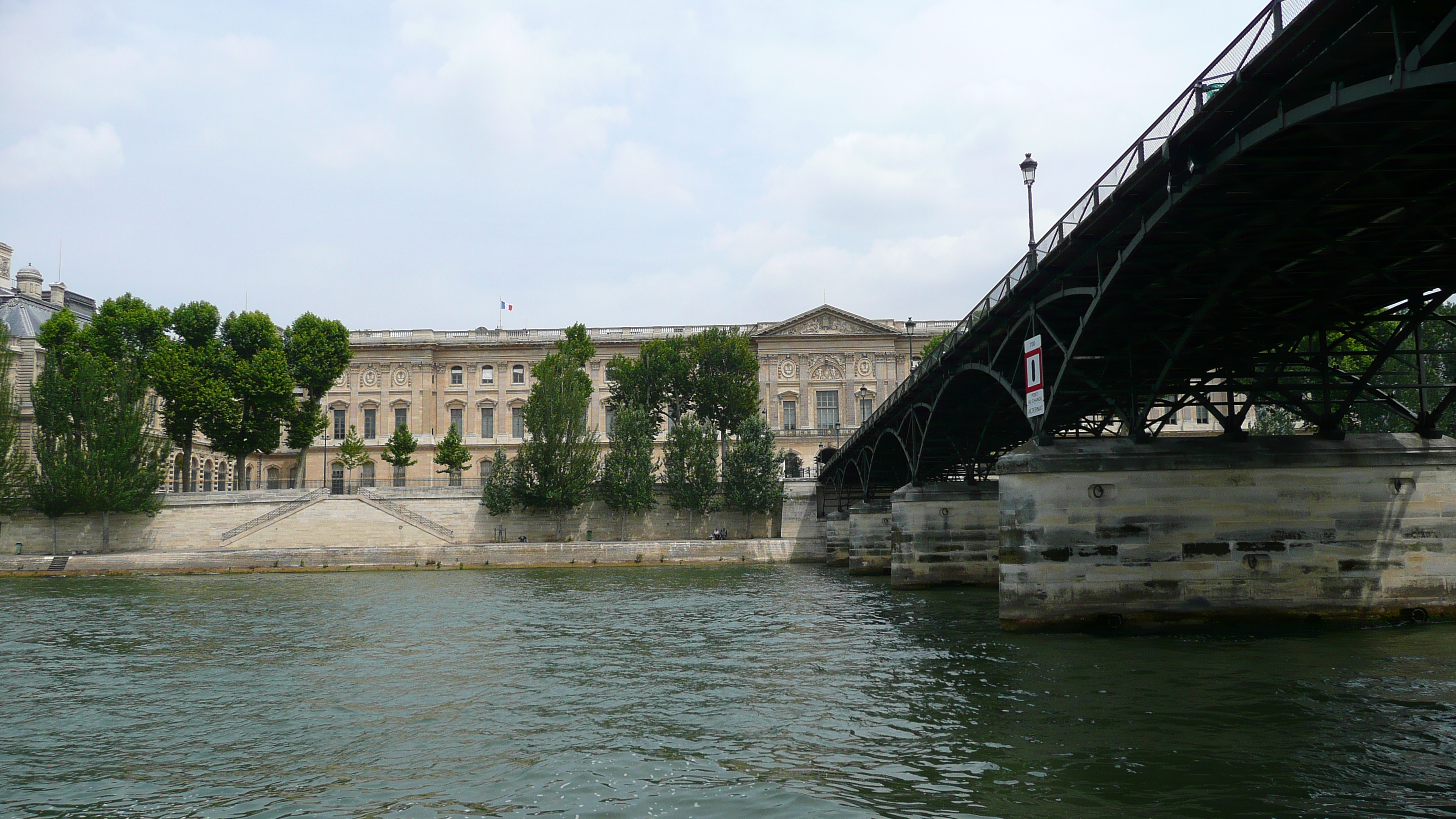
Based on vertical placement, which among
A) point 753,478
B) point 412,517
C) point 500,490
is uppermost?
point 753,478

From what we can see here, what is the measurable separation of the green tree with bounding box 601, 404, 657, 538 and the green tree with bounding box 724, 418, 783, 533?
529 cm

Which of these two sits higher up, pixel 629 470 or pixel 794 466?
pixel 794 466

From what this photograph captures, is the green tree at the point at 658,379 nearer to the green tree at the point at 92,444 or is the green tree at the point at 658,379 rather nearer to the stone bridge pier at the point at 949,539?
the green tree at the point at 92,444

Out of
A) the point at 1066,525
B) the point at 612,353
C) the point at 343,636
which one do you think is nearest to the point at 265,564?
the point at 343,636

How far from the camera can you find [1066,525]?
22.4m

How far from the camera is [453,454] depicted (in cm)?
8288

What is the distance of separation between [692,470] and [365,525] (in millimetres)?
20883

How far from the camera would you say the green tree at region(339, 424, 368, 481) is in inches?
3182

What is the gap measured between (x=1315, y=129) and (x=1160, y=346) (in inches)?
479

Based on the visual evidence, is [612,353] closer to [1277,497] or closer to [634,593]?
[634,593]

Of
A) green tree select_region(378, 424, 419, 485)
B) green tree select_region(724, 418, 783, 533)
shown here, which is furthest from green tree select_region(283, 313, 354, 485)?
green tree select_region(724, 418, 783, 533)

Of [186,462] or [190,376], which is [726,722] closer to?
[190,376]

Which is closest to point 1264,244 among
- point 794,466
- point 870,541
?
point 870,541

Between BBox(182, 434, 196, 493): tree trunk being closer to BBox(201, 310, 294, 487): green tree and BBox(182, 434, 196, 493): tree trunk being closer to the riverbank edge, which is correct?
BBox(201, 310, 294, 487): green tree
